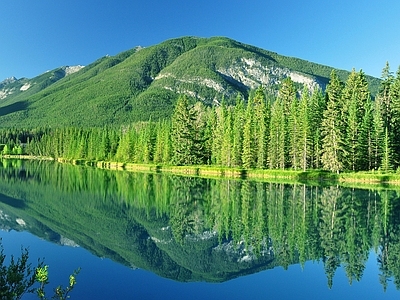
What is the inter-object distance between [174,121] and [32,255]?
269ft

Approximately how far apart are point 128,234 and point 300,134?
55.2 meters

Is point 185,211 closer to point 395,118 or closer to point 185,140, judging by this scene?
point 395,118

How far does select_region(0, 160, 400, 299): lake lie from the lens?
59.2 ft

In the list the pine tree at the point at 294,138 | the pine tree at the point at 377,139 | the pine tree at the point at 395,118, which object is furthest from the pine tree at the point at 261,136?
the pine tree at the point at 395,118

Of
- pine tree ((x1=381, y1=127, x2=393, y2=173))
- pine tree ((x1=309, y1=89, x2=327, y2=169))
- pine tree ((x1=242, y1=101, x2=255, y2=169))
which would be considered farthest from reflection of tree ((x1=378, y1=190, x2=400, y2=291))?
pine tree ((x1=242, y1=101, x2=255, y2=169))

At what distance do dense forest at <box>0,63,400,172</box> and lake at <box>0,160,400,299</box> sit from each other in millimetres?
28482

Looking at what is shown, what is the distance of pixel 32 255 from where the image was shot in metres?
23.0

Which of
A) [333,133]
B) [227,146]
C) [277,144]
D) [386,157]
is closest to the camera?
[386,157]

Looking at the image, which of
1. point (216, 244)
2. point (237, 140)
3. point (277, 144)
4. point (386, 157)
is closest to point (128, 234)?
point (216, 244)

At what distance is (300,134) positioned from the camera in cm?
7738

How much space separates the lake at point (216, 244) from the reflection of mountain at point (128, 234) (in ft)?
0.26

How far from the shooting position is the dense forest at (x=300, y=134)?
71000 mm

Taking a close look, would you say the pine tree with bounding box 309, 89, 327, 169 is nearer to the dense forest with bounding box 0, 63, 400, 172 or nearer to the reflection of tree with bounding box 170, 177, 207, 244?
the dense forest with bounding box 0, 63, 400, 172

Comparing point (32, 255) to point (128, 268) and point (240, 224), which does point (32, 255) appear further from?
point (240, 224)
